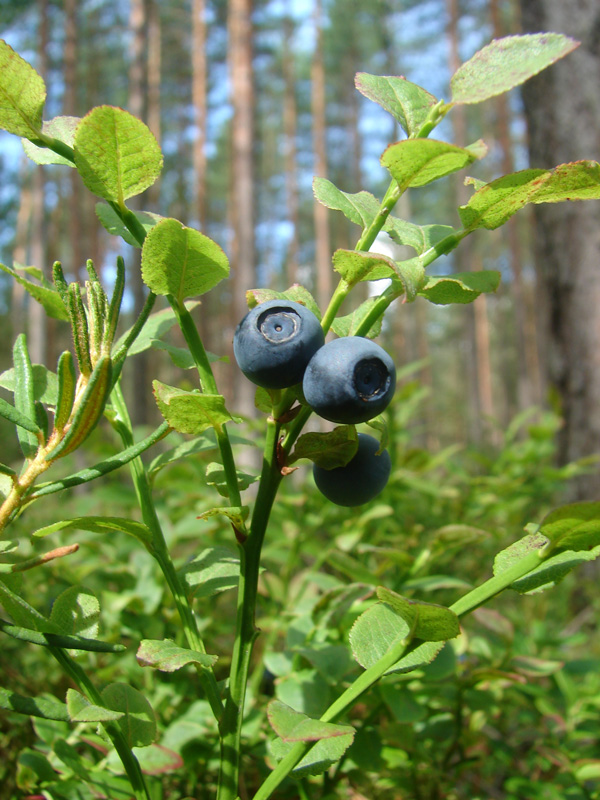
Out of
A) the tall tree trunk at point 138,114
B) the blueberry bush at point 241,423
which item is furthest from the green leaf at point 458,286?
the tall tree trunk at point 138,114

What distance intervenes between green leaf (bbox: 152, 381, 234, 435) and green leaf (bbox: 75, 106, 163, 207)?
165 millimetres

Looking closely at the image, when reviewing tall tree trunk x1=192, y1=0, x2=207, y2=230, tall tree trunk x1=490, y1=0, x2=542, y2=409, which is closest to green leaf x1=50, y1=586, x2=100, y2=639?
tall tree trunk x1=490, y1=0, x2=542, y2=409

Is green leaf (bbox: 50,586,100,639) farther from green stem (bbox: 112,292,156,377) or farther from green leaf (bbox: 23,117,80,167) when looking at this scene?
green leaf (bbox: 23,117,80,167)

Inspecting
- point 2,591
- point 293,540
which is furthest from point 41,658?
point 2,591

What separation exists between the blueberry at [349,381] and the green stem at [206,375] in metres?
0.10

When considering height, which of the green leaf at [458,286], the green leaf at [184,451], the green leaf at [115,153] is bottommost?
the green leaf at [184,451]

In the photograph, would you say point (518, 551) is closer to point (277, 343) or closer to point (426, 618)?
point (426, 618)

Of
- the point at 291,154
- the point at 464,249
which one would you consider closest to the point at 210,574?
the point at 464,249

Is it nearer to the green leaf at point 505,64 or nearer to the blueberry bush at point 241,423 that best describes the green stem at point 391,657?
the blueberry bush at point 241,423

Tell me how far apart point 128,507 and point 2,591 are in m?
1.10

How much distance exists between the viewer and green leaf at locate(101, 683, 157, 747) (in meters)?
0.56

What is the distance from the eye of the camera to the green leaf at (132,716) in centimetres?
56

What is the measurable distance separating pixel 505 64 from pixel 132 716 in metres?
0.63

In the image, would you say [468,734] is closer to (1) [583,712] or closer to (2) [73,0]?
(1) [583,712]
